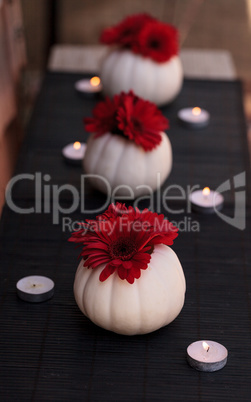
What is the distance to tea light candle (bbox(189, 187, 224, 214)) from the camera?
5.05 ft

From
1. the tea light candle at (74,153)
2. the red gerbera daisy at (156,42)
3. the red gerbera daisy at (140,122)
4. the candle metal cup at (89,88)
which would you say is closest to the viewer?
the red gerbera daisy at (140,122)

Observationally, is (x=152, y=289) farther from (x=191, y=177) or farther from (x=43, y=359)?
(x=191, y=177)

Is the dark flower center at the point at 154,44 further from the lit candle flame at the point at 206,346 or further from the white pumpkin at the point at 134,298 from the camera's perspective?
the lit candle flame at the point at 206,346

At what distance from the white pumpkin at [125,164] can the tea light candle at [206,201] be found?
93 mm

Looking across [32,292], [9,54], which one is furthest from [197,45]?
[32,292]

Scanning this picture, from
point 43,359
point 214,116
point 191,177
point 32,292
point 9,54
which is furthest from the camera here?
point 9,54

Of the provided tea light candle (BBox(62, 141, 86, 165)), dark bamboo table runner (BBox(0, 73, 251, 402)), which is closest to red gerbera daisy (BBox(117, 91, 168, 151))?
dark bamboo table runner (BBox(0, 73, 251, 402))

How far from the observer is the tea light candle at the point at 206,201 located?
1.54m

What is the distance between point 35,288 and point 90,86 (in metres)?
1.10

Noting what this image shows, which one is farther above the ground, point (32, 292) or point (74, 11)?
point (32, 292)

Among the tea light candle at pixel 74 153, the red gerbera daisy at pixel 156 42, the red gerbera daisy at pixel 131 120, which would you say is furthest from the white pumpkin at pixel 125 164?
the red gerbera daisy at pixel 156 42

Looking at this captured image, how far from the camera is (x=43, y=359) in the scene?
1.09m

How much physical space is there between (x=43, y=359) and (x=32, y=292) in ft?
0.55

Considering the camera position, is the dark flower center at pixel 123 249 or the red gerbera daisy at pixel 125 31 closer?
the dark flower center at pixel 123 249
